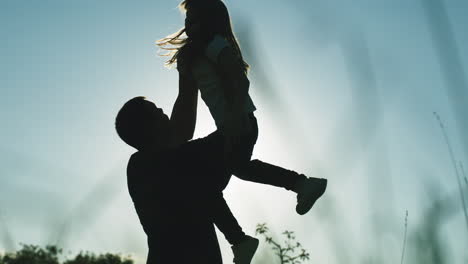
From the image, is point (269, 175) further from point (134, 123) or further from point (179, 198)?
point (134, 123)

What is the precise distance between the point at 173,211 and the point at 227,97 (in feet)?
2.29

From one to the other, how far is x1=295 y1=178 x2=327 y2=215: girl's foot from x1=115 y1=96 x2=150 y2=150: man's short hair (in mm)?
1005

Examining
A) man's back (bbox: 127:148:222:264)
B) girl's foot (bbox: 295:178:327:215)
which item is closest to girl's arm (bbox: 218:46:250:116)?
man's back (bbox: 127:148:222:264)

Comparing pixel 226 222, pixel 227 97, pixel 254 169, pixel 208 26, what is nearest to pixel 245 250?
pixel 226 222

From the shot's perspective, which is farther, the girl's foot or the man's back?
the girl's foot

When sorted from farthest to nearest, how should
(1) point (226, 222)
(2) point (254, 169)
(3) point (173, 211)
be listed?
(2) point (254, 169) → (1) point (226, 222) → (3) point (173, 211)

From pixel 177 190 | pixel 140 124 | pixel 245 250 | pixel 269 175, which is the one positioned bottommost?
pixel 245 250

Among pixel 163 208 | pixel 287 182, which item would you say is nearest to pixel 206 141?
pixel 163 208

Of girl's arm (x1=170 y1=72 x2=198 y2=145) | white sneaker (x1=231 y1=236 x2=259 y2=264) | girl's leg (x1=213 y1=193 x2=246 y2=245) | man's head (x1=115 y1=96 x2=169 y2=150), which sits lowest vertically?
white sneaker (x1=231 y1=236 x2=259 y2=264)

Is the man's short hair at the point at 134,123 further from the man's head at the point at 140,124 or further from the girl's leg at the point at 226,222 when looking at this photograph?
the girl's leg at the point at 226,222

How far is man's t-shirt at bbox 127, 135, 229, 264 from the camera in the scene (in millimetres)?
2508

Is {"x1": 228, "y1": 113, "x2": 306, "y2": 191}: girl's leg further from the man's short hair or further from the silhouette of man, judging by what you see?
the man's short hair

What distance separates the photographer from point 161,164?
2611mm

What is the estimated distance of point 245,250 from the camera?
2893 millimetres
